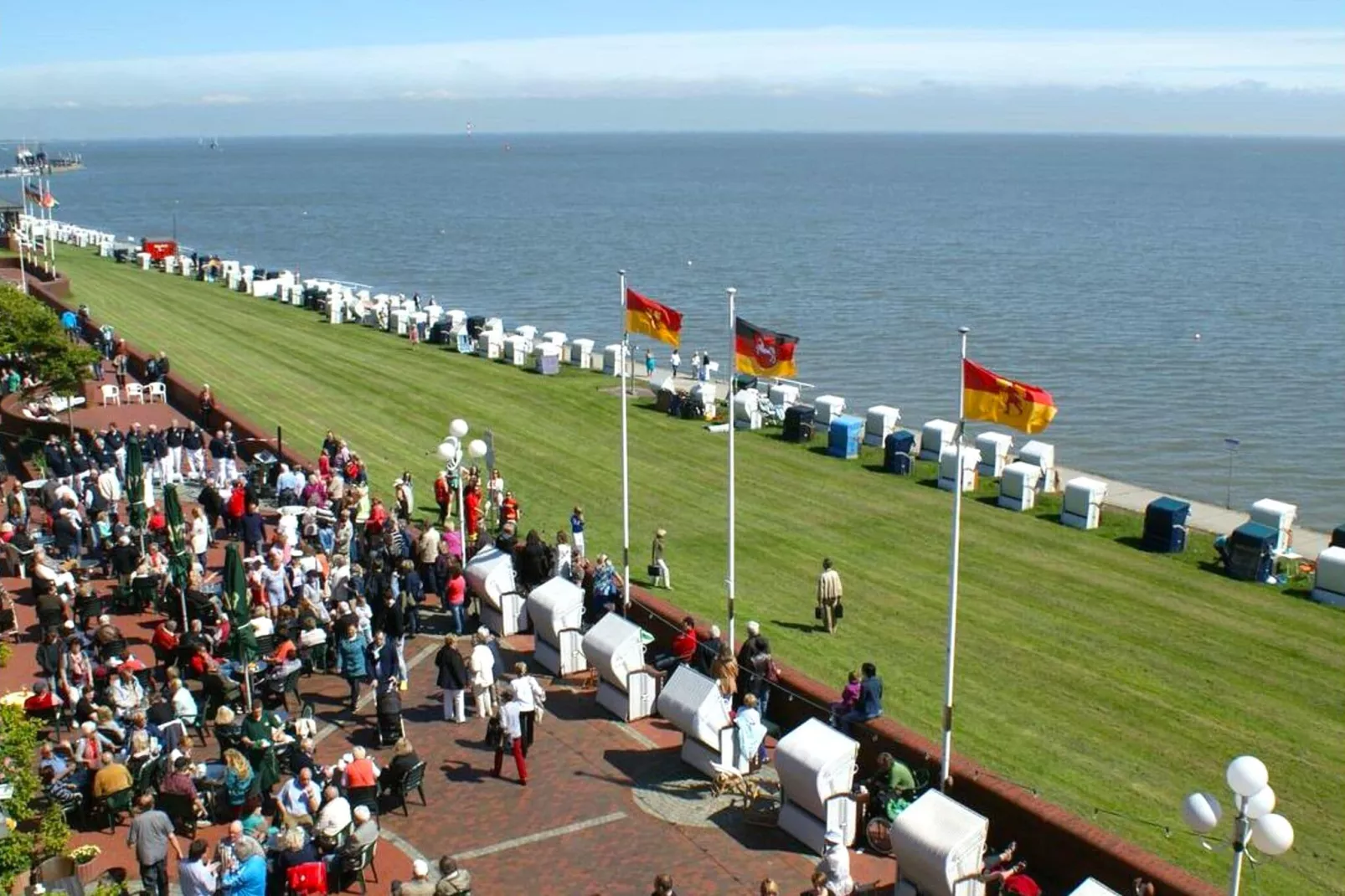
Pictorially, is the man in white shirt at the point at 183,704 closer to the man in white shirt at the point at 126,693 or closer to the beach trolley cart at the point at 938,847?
the man in white shirt at the point at 126,693

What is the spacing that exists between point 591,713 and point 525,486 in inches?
483

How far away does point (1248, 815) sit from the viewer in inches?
389

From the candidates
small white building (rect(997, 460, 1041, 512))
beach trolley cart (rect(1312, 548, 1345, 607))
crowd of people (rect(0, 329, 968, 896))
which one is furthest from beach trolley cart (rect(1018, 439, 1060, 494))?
crowd of people (rect(0, 329, 968, 896))

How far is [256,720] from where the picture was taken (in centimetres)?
1398

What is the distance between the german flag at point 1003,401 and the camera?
529 inches

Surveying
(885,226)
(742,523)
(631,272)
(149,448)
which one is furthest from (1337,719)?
(885,226)

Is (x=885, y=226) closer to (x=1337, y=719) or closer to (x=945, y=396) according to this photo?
(x=945, y=396)

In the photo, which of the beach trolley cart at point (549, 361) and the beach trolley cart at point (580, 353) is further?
the beach trolley cart at point (580, 353)

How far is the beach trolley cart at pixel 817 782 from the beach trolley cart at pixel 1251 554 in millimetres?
12567

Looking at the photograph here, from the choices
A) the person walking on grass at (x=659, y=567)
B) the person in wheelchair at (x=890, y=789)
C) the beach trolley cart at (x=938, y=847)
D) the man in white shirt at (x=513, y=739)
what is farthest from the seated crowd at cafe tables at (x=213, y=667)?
the beach trolley cart at (x=938, y=847)

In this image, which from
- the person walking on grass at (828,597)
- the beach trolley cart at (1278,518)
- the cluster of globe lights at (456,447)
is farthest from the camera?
the beach trolley cart at (1278,518)

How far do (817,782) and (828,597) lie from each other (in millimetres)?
6934

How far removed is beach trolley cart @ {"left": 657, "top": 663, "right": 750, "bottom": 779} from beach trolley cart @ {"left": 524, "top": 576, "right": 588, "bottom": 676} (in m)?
2.52

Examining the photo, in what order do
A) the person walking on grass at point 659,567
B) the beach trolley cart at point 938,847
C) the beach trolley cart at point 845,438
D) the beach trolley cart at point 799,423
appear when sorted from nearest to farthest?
the beach trolley cart at point 938,847 → the person walking on grass at point 659,567 → the beach trolley cart at point 845,438 → the beach trolley cart at point 799,423
